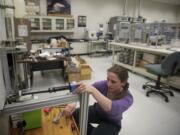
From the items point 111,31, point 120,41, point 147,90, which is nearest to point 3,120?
point 147,90

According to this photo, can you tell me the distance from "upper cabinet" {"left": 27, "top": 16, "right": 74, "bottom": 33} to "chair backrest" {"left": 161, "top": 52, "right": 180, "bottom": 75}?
4970 millimetres

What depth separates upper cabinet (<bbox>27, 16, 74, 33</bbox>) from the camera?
6104 mm

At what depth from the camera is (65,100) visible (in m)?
1.02

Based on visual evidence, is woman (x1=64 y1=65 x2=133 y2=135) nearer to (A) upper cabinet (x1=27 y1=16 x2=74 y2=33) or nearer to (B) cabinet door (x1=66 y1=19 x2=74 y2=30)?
(A) upper cabinet (x1=27 y1=16 x2=74 y2=33)

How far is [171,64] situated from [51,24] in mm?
5150

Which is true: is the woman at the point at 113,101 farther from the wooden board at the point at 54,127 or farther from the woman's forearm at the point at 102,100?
the wooden board at the point at 54,127

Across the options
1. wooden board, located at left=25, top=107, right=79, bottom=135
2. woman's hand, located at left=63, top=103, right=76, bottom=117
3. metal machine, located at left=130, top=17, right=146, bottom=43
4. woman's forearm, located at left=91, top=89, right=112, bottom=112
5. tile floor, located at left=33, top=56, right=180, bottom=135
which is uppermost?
metal machine, located at left=130, top=17, right=146, bottom=43

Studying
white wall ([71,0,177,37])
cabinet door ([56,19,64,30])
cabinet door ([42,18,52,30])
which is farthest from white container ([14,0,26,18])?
white wall ([71,0,177,37])

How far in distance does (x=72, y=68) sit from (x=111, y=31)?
4.56 metres

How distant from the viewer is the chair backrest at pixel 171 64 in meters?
2.60

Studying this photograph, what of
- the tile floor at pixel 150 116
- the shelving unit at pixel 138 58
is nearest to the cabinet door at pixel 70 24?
the shelving unit at pixel 138 58

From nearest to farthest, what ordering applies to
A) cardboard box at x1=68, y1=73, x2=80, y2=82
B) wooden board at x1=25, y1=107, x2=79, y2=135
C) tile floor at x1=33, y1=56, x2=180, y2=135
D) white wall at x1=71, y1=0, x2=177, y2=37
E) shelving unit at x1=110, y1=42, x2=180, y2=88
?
wooden board at x1=25, y1=107, x2=79, y2=135
tile floor at x1=33, y1=56, x2=180, y2=135
shelving unit at x1=110, y1=42, x2=180, y2=88
cardboard box at x1=68, y1=73, x2=80, y2=82
white wall at x1=71, y1=0, x2=177, y2=37

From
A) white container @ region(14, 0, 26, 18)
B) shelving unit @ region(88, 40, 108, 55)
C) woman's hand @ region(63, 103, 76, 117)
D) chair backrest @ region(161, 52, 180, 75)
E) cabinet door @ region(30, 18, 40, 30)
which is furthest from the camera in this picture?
shelving unit @ region(88, 40, 108, 55)

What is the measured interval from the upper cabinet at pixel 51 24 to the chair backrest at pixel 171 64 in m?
4.97
